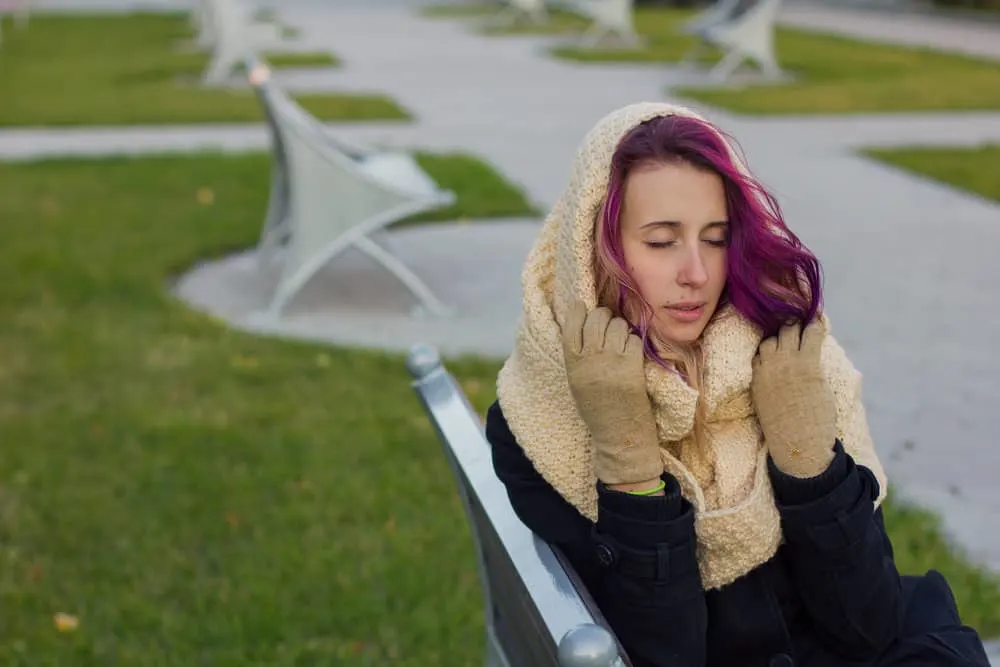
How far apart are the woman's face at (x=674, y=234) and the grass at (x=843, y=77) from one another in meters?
9.85

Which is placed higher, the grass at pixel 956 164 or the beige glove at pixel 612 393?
the beige glove at pixel 612 393

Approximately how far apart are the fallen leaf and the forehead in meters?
2.07

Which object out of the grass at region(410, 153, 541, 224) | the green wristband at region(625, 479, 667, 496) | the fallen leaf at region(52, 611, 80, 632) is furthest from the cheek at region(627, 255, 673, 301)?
the grass at region(410, 153, 541, 224)

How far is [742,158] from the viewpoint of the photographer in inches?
73.3

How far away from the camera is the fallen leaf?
323cm

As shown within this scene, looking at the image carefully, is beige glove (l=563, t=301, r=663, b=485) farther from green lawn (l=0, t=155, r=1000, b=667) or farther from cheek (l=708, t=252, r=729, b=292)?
green lawn (l=0, t=155, r=1000, b=667)

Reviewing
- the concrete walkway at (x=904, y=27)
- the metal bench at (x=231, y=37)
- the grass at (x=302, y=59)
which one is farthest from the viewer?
the concrete walkway at (x=904, y=27)

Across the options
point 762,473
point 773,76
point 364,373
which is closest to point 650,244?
point 762,473

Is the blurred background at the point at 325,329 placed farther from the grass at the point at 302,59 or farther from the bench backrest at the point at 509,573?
the grass at the point at 302,59

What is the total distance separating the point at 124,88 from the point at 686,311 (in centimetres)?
1234

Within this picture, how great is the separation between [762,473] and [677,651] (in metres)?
0.26

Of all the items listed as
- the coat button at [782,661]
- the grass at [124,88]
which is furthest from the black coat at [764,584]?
the grass at [124,88]

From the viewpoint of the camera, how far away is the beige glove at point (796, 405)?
1.75 metres

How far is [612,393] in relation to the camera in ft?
5.52
